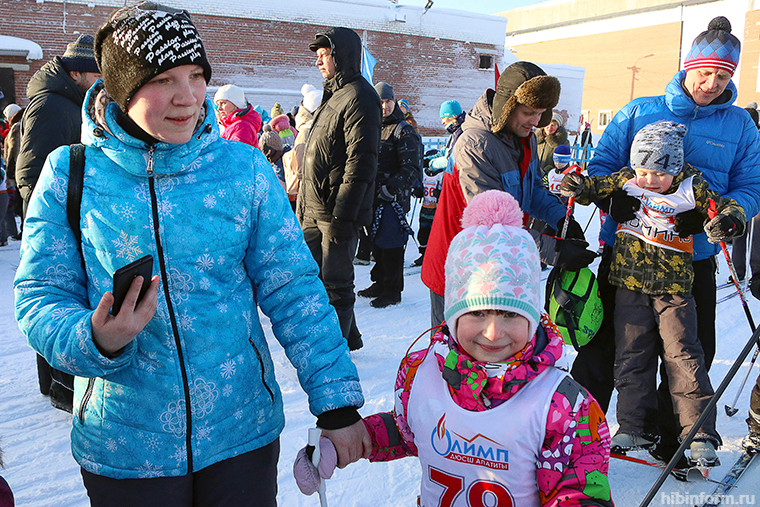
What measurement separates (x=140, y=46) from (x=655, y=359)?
8.45 feet

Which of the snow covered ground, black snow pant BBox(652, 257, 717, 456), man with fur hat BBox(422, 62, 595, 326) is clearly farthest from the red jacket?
black snow pant BBox(652, 257, 717, 456)

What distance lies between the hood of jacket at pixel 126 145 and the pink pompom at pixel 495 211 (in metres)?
0.73

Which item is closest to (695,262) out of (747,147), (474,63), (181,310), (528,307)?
(747,147)

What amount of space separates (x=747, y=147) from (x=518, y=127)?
3.56 ft

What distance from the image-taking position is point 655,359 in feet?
9.09

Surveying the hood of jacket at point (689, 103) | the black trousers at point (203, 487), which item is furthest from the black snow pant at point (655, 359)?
the black trousers at point (203, 487)

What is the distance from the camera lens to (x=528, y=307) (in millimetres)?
1465

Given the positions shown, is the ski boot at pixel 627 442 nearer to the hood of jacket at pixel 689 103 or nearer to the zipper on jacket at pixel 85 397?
the hood of jacket at pixel 689 103

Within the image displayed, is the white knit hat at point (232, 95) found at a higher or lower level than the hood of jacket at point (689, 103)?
higher

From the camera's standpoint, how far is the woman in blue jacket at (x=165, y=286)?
4.22 ft

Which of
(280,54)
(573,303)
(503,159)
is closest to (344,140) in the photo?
(503,159)

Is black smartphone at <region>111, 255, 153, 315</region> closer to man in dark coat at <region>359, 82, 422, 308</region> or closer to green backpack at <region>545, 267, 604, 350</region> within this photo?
green backpack at <region>545, 267, 604, 350</region>

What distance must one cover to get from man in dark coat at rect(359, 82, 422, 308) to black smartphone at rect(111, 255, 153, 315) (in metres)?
4.20

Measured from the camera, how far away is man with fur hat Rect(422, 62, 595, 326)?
2.61 meters
